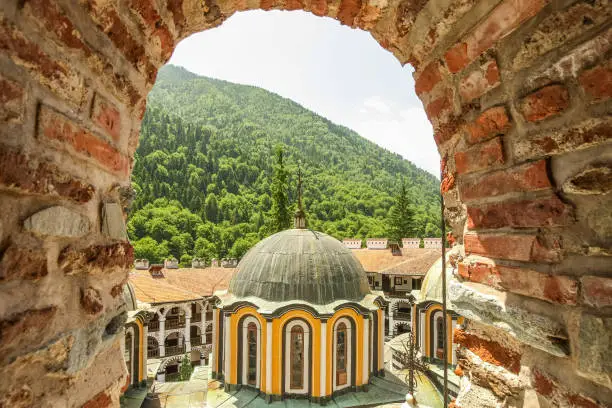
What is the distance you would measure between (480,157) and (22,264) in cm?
177

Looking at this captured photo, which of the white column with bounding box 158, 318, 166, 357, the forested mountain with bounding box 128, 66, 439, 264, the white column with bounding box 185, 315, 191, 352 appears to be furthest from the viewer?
the forested mountain with bounding box 128, 66, 439, 264

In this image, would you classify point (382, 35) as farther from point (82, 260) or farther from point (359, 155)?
point (359, 155)

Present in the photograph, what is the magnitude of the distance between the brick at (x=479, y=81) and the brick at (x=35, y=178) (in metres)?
1.64

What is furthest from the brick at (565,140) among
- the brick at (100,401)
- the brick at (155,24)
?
the brick at (100,401)

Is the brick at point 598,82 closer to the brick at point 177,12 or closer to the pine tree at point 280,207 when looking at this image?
the brick at point 177,12

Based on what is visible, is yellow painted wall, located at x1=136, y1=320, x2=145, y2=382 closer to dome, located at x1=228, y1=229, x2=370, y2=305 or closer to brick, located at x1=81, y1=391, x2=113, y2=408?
dome, located at x1=228, y1=229, x2=370, y2=305

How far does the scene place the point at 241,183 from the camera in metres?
82.1

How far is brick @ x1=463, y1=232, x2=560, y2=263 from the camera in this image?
1419mm

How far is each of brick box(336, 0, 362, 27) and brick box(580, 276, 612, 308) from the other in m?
1.60

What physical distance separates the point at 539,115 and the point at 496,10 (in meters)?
0.45

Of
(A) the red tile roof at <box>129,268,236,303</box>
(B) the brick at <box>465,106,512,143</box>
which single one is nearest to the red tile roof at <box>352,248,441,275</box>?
(A) the red tile roof at <box>129,268,236,303</box>

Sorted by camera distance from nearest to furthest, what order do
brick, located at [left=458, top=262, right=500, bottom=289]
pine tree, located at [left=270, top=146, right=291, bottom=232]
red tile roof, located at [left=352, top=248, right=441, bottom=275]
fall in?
brick, located at [left=458, top=262, right=500, bottom=289]
red tile roof, located at [left=352, top=248, right=441, bottom=275]
pine tree, located at [left=270, top=146, right=291, bottom=232]

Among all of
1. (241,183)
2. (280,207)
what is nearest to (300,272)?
(280,207)

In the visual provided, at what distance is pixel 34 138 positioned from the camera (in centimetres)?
115
